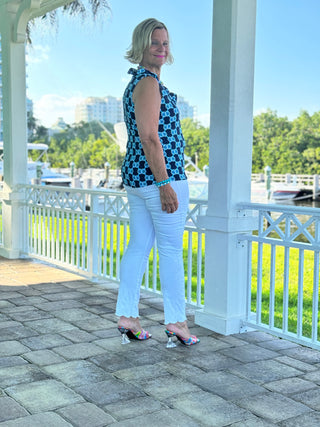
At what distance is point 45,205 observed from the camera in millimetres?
5453

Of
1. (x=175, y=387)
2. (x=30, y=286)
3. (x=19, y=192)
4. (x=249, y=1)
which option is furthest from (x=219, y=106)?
(x=19, y=192)

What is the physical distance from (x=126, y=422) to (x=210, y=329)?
53.8 inches

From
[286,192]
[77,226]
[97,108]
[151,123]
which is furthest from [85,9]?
[97,108]

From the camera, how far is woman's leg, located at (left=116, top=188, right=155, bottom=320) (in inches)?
117

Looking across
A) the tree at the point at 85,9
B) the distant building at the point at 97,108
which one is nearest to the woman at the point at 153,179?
the tree at the point at 85,9

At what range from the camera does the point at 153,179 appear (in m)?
2.84

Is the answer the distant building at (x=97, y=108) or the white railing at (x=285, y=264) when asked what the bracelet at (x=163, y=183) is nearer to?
the white railing at (x=285, y=264)

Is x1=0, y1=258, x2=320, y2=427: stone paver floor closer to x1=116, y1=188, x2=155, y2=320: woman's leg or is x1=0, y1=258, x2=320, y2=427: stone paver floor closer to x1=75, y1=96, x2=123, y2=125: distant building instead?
x1=116, y1=188, x2=155, y2=320: woman's leg

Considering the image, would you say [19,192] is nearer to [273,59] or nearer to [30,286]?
[30,286]

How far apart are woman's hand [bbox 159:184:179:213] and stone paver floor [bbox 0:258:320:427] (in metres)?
0.75

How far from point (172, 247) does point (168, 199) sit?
28 cm

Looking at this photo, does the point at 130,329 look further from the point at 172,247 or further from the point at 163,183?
the point at 163,183

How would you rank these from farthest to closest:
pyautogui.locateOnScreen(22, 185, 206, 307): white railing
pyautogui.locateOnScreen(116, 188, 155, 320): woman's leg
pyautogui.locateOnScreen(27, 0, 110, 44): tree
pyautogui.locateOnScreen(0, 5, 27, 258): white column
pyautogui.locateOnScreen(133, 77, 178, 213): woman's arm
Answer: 1. pyautogui.locateOnScreen(27, 0, 110, 44): tree
2. pyautogui.locateOnScreen(0, 5, 27, 258): white column
3. pyautogui.locateOnScreen(22, 185, 206, 307): white railing
4. pyautogui.locateOnScreen(116, 188, 155, 320): woman's leg
5. pyautogui.locateOnScreen(133, 77, 178, 213): woman's arm

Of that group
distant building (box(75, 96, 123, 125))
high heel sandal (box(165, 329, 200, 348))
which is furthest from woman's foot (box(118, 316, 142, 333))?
distant building (box(75, 96, 123, 125))
